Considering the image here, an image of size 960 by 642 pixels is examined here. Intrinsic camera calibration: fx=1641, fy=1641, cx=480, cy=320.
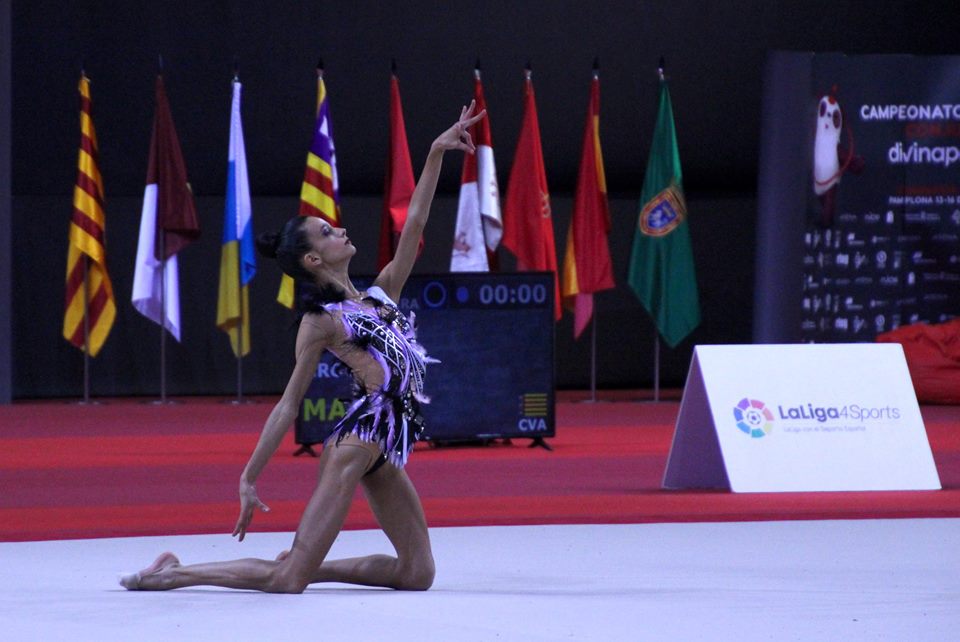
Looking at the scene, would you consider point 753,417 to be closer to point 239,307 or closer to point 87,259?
point 239,307

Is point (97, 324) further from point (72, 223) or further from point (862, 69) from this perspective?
point (862, 69)

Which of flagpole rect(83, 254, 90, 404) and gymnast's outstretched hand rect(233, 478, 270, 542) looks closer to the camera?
gymnast's outstretched hand rect(233, 478, 270, 542)

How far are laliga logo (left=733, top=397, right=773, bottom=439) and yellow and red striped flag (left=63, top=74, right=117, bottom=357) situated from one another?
22.5 ft

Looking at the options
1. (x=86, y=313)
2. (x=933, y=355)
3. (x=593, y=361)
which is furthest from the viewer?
(x=593, y=361)

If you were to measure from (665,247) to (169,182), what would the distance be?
404 cm

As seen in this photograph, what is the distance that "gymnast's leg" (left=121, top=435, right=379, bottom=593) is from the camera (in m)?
4.92

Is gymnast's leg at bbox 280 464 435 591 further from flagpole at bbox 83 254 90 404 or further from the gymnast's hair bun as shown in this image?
flagpole at bbox 83 254 90 404

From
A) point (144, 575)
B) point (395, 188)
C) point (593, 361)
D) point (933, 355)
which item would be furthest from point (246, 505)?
point (593, 361)

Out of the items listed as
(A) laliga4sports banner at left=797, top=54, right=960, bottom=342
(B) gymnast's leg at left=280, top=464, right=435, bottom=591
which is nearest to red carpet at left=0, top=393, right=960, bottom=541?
(A) laliga4sports banner at left=797, top=54, right=960, bottom=342

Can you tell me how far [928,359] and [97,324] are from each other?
6.72 m

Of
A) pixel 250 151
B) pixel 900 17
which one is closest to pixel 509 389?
pixel 250 151

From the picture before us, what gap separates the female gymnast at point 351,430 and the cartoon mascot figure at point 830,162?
26.4ft

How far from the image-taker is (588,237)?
13.5 metres

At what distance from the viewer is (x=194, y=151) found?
1446 cm
